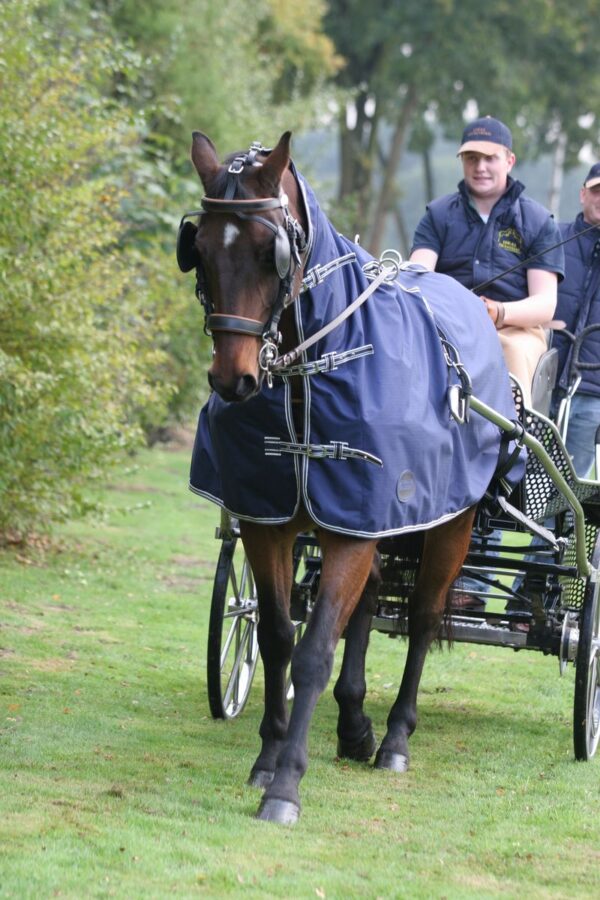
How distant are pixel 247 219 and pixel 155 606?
5930mm

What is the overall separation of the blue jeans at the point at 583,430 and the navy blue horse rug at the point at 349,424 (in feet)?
6.28

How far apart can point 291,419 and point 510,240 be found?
242 cm

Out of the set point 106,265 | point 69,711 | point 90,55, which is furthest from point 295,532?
point 90,55

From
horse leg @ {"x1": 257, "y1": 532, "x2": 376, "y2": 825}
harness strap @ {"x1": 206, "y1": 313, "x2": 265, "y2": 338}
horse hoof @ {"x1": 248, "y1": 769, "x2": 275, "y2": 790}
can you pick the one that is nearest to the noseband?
harness strap @ {"x1": 206, "y1": 313, "x2": 265, "y2": 338}

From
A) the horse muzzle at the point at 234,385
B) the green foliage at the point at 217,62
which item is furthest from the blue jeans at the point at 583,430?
the green foliage at the point at 217,62

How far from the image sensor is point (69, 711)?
6402mm

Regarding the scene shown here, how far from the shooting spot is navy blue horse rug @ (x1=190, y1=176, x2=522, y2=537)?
4.88 metres

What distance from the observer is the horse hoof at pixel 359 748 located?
5.91 m

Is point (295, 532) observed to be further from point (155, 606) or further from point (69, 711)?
point (155, 606)

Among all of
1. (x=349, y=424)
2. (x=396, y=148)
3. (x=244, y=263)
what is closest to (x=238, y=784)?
(x=349, y=424)

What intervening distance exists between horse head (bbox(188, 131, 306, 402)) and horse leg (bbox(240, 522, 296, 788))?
98 centimetres

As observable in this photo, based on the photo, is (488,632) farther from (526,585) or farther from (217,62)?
(217,62)

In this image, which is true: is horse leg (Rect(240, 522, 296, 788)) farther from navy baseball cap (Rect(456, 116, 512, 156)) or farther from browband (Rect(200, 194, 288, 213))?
navy baseball cap (Rect(456, 116, 512, 156))

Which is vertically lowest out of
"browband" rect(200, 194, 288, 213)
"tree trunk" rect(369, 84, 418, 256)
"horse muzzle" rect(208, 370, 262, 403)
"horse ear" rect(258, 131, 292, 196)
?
"horse muzzle" rect(208, 370, 262, 403)
